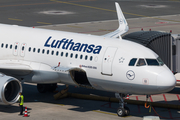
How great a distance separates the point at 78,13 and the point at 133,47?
48.0m

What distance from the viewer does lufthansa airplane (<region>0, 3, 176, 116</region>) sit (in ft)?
82.1

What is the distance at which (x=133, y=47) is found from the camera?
26.2 m

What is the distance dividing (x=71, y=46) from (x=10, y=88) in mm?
5029

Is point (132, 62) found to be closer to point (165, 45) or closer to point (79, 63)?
point (79, 63)

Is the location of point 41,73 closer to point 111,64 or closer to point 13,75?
point 13,75

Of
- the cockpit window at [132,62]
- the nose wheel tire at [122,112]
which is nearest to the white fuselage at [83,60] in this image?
the cockpit window at [132,62]

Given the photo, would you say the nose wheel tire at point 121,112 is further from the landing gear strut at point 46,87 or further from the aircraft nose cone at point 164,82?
the landing gear strut at point 46,87

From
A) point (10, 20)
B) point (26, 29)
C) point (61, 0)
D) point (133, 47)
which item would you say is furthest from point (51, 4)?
point (133, 47)

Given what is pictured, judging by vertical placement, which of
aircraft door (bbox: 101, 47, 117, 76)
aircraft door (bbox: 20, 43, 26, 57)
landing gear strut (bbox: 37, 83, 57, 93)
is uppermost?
aircraft door (bbox: 20, 43, 26, 57)

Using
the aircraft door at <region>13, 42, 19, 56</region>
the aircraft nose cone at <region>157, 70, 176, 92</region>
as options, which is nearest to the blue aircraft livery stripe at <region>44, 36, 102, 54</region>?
the aircraft door at <region>13, 42, 19, 56</region>

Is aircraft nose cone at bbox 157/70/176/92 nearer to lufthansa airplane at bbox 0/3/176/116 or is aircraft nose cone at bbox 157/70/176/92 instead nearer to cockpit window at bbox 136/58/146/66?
lufthansa airplane at bbox 0/3/176/116

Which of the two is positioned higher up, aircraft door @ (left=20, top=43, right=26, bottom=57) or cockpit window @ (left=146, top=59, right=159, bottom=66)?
aircraft door @ (left=20, top=43, right=26, bottom=57)

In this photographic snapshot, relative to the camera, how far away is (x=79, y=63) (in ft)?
88.8

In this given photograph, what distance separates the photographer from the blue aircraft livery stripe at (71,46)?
26891 mm
